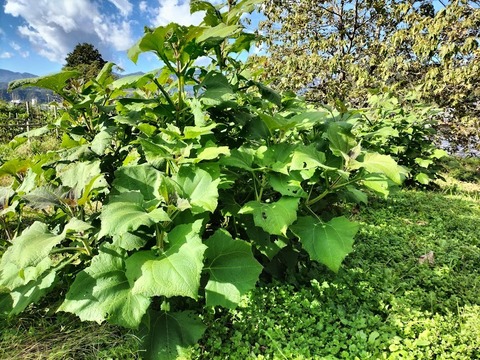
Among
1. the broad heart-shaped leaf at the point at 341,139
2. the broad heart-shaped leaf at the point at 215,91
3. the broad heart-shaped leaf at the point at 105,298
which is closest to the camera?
the broad heart-shaped leaf at the point at 105,298

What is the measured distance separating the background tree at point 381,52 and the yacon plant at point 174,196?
17.8 feet

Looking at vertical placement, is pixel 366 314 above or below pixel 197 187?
below

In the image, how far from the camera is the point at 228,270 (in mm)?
1528

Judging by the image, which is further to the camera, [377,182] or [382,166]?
[377,182]

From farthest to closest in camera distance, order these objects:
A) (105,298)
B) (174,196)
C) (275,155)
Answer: (275,155) < (174,196) < (105,298)

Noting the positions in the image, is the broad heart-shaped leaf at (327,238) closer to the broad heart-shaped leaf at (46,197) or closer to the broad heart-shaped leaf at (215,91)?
the broad heart-shaped leaf at (215,91)

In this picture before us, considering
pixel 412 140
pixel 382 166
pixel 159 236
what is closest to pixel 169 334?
pixel 159 236

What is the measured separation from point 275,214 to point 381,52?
9.75 meters

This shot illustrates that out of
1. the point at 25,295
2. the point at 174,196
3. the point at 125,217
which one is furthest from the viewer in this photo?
the point at 25,295

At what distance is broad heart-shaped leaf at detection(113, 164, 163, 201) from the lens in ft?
4.91

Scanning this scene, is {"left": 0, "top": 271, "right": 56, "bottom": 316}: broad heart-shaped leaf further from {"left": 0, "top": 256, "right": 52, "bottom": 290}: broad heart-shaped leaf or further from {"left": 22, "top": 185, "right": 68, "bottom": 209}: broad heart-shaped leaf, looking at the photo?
{"left": 22, "top": 185, "right": 68, "bottom": 209}: broad heart-shaped leaf

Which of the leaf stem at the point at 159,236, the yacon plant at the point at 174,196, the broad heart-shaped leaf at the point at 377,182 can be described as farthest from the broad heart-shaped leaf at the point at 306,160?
the leaf stem at the point at 159,236

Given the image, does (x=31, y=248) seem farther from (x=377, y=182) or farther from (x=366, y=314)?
(x=366, y=314)

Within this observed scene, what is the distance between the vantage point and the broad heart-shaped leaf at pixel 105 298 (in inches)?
51.3
